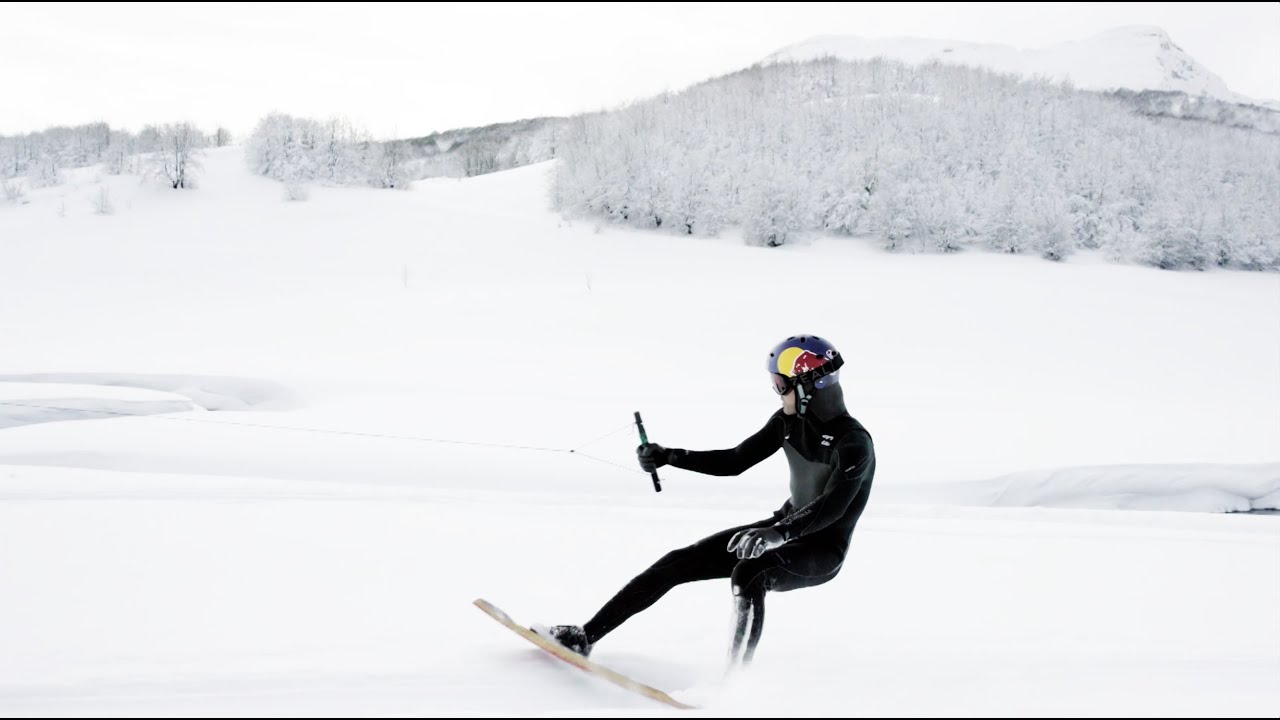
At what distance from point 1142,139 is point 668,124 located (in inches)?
587

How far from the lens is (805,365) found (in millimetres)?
4152

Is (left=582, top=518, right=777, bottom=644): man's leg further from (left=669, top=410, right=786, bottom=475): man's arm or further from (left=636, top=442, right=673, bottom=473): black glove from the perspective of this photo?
(left=636, top=442, right=673, bottom=473): black glove

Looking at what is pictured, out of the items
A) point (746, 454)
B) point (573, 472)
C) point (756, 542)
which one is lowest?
point (573, 472)

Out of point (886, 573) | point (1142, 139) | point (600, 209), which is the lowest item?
point (886, 573)

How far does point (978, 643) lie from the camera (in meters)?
5.23

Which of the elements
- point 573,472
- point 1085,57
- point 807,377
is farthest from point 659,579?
point 1085,57

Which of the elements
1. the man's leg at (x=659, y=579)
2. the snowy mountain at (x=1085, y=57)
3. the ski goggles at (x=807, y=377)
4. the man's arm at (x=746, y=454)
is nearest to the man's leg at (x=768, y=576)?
the man's leg at (x=659, y=579)

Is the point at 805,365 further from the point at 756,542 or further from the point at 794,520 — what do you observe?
the point at 756,542

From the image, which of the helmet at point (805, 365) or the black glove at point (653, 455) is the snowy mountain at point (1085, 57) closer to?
the helmet at point (805, 365)

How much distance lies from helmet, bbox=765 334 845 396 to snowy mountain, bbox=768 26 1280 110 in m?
18.3

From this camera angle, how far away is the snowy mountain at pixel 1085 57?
2189cm

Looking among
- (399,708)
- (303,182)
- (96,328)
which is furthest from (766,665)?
(303,182)

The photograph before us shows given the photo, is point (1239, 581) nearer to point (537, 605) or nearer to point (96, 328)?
point (537, 605)

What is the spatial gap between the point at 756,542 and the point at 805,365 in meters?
0.94
